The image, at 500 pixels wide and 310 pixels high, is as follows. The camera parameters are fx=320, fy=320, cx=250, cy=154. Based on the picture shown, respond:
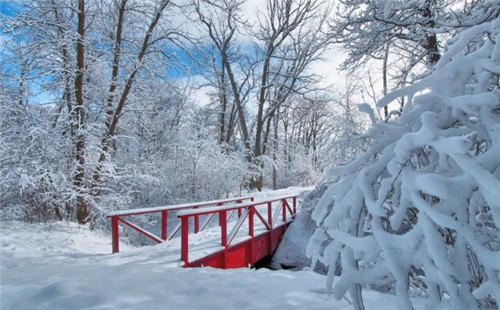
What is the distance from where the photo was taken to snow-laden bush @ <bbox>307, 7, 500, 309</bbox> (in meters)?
1.00

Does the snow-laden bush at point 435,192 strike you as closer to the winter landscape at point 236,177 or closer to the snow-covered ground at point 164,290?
the winter landscape at point 236,177

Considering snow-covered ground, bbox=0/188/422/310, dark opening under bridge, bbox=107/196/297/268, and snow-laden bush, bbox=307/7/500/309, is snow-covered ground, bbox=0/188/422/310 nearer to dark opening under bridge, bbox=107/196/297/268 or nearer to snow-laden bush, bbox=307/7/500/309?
snow-laden bush, bbox=307/7/500/309

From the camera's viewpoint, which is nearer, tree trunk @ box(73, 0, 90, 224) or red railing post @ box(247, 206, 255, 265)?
red railing post @ box(247, 206, 255, 265)

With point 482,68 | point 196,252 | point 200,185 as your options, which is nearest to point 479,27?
point 482,68

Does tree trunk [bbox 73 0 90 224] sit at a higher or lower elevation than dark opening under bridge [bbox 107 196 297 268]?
higher

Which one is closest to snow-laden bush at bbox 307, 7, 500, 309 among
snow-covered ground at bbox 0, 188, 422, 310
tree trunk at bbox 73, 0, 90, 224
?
snow-covered ground at bbox 0, 188, 422, 310

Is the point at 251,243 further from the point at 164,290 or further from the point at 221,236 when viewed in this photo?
the point at 164,290

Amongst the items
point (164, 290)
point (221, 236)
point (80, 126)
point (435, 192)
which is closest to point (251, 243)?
point (221, 236)

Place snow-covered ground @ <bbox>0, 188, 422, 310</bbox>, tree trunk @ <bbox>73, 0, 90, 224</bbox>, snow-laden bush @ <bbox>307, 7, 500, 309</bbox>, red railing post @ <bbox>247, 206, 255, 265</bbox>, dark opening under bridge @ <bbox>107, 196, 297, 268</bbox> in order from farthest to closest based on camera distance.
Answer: tree trunk @ <bbox>73, 0, 90, 224</bbox> → red railing post @ <bbox>247, 206, 255, 265</bbox> → dark opening under bridge @ <bbox>107, 196, 297, 268</bbox> → snow-covered ground @ <bbox>0, 188, 422, 310</bbox> → snow-laden bush @ <bbox>307, 7, 500, 309</bbox>

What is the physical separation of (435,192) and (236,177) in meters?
14.0

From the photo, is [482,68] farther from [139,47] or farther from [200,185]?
[200,185]

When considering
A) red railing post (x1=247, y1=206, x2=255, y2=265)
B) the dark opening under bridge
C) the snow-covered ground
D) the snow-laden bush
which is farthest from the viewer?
red railing post (x1=247, y1=206, x2=255, y2=265)

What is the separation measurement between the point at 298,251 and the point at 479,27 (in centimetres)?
756

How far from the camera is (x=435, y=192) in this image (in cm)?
101
